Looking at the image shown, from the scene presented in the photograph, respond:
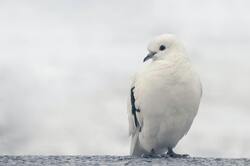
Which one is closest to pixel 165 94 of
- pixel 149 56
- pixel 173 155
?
pixel 149 56

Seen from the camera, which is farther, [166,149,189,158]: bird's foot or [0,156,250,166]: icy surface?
[166,149,189,158]: bird's foot

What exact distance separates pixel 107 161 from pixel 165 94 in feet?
4.76

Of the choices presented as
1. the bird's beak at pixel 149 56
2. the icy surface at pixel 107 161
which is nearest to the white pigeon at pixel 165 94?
the bird's beak at pixel 149 56

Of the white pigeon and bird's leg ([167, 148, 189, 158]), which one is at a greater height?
the white pigeon

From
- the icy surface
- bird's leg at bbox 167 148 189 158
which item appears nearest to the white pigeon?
bird's leg at bbox 167 148 189 158

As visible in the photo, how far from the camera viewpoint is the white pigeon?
505 inches

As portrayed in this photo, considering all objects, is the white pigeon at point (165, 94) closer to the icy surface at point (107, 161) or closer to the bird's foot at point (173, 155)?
the bird's foot at point (173, 155)

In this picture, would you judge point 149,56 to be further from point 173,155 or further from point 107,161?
point 107,161

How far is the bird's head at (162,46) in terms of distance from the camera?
1302 centimetres

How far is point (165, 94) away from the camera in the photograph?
12.8 metres

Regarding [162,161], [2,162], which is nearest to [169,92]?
[162,161]

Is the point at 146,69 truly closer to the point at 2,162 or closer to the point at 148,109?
the point at 148,109

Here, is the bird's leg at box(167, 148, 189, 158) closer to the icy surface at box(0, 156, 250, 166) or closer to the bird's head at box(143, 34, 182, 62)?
the icy surface at box(0, 156, 250, 166)

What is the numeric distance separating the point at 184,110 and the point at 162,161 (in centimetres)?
97
